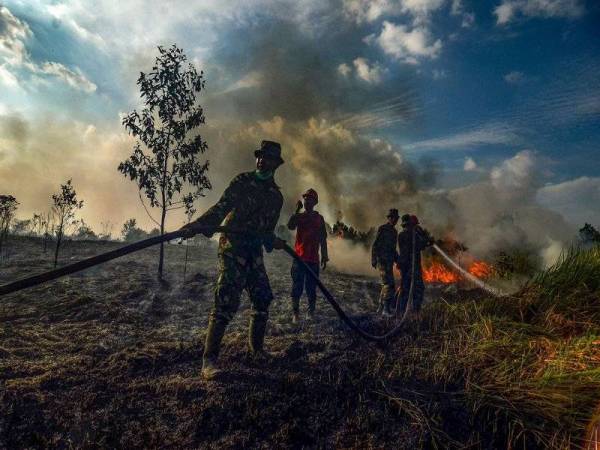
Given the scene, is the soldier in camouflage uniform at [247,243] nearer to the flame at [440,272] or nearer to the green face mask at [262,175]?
the green face mask at [262,175]

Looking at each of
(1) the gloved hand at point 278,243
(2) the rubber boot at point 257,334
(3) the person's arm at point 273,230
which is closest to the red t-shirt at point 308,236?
(3) the person's arm at point 273,230

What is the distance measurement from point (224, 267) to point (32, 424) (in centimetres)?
198

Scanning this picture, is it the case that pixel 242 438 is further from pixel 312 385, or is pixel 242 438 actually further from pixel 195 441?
pixel 312 385

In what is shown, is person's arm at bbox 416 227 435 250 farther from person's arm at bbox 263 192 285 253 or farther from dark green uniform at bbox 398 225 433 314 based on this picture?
person's arm at bbox 263 192 285 253

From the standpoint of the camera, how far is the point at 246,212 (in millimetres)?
4195

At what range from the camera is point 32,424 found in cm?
268

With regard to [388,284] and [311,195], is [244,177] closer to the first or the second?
[311,195]

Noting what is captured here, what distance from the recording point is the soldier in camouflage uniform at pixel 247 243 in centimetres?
387

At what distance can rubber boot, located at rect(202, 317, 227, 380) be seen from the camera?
3.51 meters

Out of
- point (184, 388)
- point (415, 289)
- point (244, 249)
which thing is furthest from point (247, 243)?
point (415, 289)

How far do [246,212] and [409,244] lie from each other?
4.40 metres

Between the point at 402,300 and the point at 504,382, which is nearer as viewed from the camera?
the point at 504,382

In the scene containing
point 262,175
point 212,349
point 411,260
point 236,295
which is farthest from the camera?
point 411,260

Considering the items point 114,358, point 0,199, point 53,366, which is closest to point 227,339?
point 114,358
